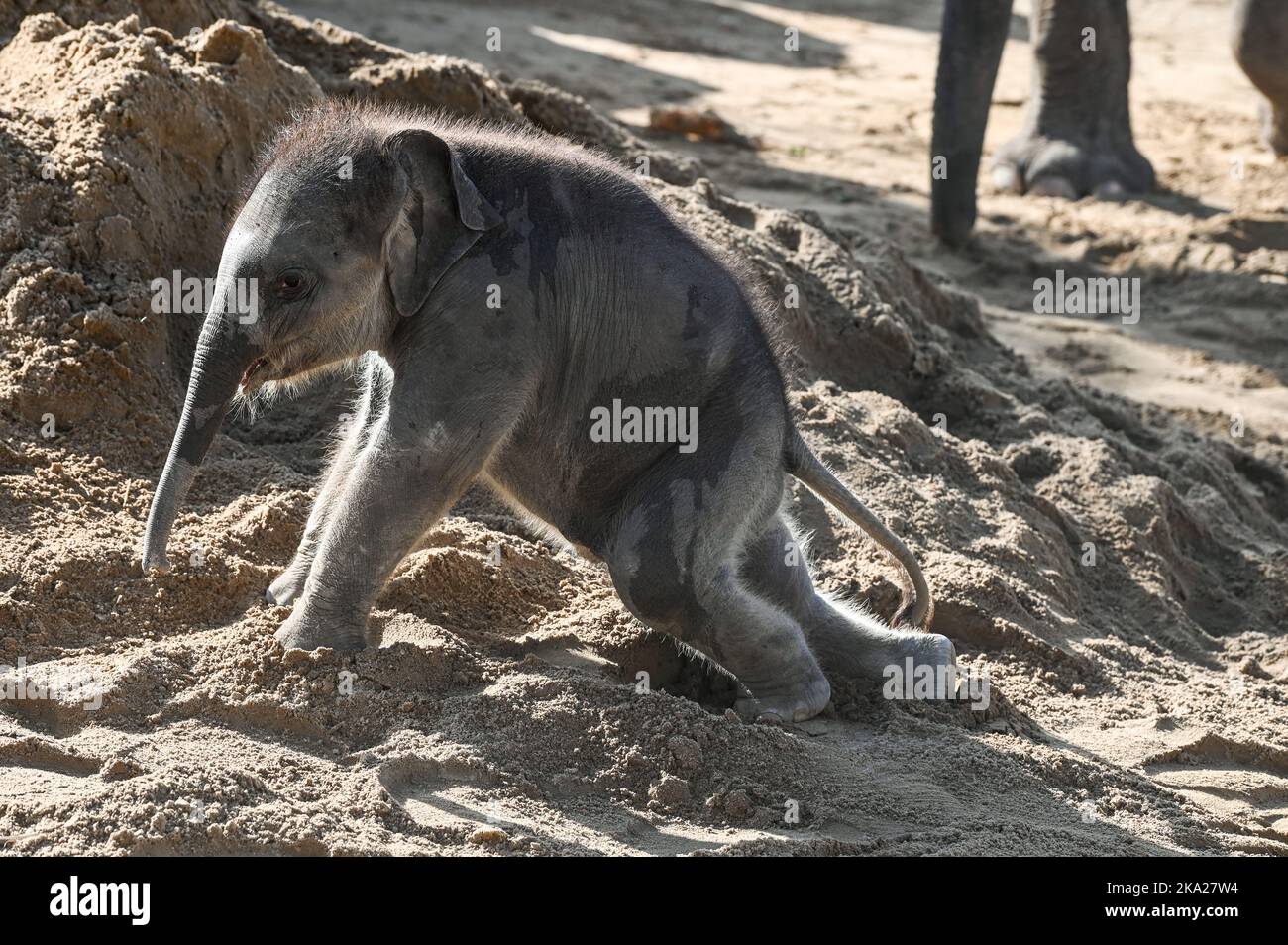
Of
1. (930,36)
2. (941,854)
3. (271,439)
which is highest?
(930,36)

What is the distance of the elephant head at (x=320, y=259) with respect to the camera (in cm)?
422

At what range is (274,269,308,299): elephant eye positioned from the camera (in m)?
4.22

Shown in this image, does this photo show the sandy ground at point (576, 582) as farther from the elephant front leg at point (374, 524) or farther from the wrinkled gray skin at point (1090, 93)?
the wrinkled gray skin at point (1090, 93)

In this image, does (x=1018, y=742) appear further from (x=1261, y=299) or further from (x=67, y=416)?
(x=1261, y=299)

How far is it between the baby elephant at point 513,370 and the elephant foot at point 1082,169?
23.7 feet

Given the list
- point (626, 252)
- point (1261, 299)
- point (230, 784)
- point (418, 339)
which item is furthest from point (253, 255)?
point (1261, 299)

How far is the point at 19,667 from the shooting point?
4352mm
